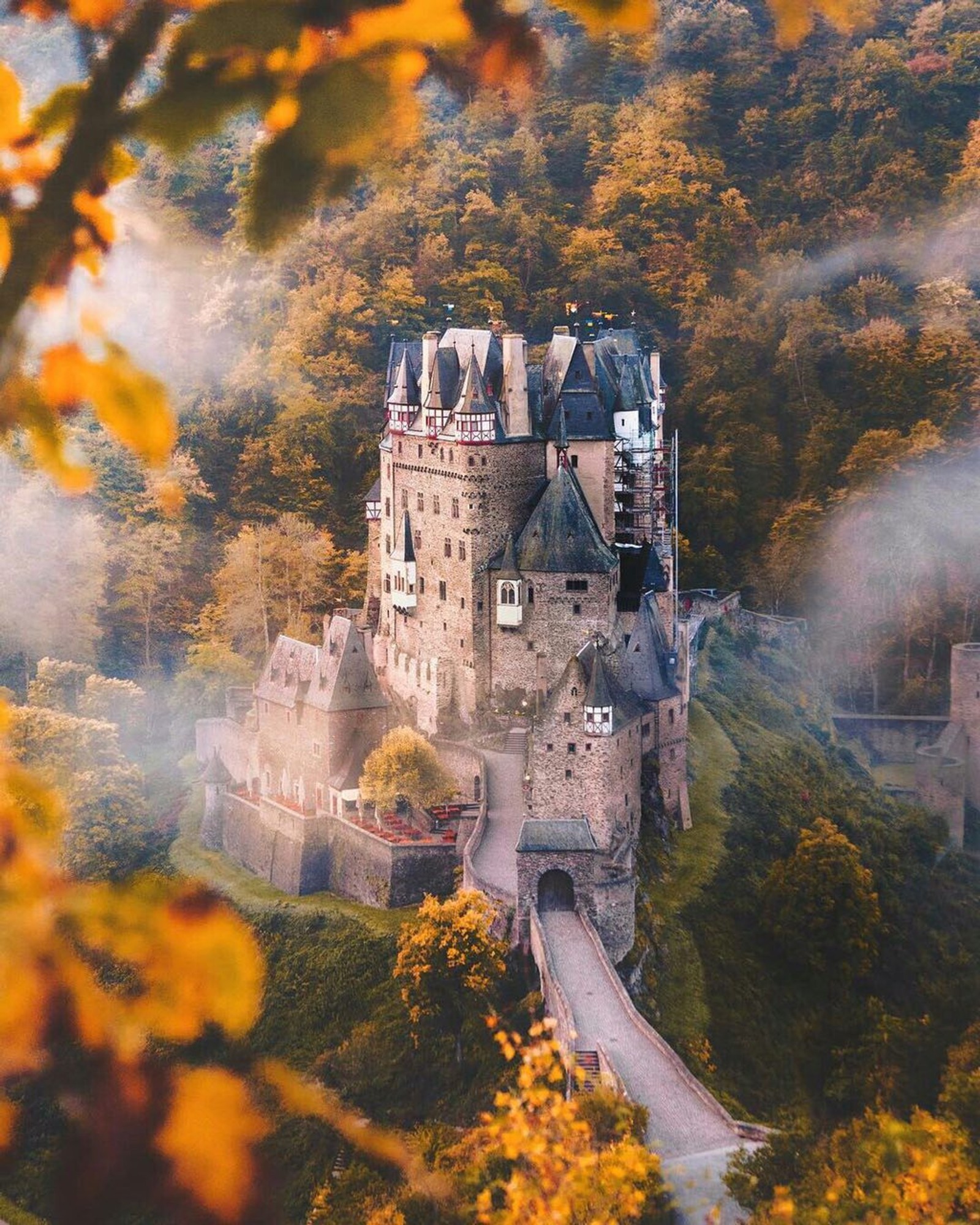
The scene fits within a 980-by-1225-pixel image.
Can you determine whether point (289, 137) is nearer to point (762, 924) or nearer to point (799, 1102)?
point (799, 1102)

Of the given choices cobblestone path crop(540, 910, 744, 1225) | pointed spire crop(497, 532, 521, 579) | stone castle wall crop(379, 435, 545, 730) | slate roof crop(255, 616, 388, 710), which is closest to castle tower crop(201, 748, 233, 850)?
slate roof crop(255, 616, 388, 710)

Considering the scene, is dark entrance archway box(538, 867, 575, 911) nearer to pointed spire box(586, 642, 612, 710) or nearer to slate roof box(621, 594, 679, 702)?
pointed spire box(586, 642, 612, 710)

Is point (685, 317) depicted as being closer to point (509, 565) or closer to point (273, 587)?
point (273, 587)

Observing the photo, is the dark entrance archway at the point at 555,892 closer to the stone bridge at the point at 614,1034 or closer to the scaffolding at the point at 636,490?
the stone bridge at the point at 614,1034

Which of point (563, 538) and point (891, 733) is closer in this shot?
point (563, 538)

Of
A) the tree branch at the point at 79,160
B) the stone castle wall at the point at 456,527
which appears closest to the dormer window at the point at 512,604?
the stone castle wall at the point at 456,527

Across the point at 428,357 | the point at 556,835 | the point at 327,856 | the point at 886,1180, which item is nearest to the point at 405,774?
the point at 327,856
